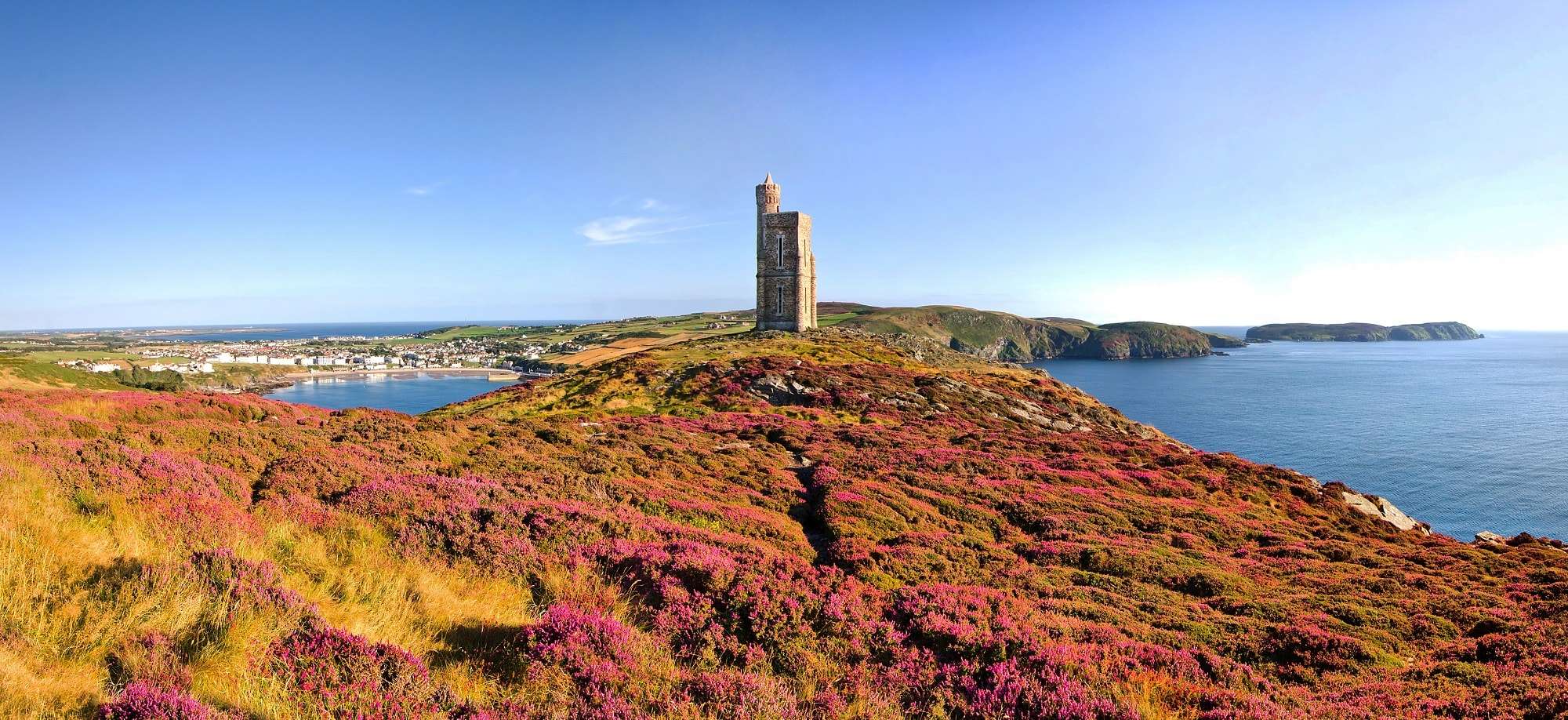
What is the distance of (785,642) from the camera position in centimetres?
790

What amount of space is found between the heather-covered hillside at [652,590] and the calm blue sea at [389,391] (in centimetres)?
9871

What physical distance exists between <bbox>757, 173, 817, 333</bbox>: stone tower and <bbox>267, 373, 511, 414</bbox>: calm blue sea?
204 ft

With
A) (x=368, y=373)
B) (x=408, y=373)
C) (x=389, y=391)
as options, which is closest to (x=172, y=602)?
(x=389, y=391)

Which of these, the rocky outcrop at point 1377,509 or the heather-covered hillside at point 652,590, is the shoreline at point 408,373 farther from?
the rocky outcrop at point 1377,509

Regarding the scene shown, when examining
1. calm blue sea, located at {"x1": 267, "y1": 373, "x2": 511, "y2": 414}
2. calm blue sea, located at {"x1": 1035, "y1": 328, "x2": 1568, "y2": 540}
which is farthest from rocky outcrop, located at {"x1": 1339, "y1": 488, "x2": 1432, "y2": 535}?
calm blue sea, located at {"x1": 267, "y1": 373, "x2": 511, "y2": 414}

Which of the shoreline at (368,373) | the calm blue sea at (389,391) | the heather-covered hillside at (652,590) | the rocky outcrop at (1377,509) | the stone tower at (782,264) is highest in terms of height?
the stone tower at (782,264)

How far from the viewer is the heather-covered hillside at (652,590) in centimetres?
569

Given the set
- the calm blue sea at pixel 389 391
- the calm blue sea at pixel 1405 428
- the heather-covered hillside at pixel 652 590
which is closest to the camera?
the heather-covered hillside at pixel 652 590

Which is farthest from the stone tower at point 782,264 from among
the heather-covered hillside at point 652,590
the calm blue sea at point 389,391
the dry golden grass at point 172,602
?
the calm blue sea at point 389,391

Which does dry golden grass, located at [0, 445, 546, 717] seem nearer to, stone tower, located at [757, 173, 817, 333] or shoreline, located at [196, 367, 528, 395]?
stone tower, located at [757, 173, 817, 333]

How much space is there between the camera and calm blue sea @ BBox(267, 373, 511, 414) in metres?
115

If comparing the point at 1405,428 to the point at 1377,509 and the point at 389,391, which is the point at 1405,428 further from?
the point at 389,391

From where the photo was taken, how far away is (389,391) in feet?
451

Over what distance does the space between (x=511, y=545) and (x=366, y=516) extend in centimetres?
263
